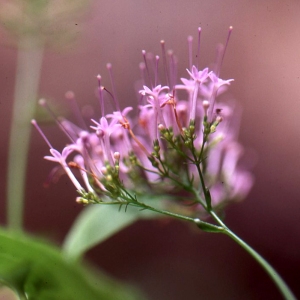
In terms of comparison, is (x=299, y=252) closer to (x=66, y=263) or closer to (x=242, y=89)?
(x=242, y=89)

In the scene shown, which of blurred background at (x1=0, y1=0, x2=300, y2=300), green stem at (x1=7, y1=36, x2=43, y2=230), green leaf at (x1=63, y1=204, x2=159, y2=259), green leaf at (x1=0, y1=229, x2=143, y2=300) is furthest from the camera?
blurred background at (x1=0, y1=0, x2=300, y2=300)

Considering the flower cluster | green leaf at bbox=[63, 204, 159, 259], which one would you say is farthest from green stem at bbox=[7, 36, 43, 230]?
the flower cluster

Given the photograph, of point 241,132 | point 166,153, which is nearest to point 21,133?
point 166,153

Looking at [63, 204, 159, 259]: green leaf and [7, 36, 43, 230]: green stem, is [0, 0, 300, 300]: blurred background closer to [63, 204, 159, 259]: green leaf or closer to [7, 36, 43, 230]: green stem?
[7, 36, 43, 230]: green stem

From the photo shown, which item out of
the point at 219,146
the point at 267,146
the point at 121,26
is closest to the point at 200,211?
the point at 219,146

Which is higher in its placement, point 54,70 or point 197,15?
point 197,15

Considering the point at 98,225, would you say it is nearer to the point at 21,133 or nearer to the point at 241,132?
the point at 21,133
